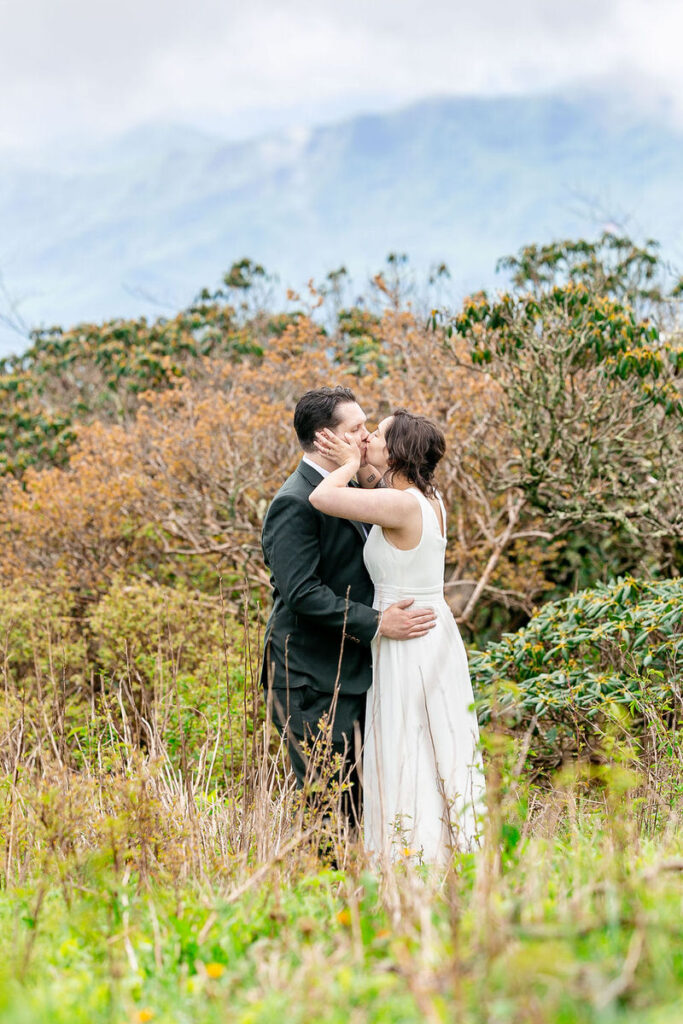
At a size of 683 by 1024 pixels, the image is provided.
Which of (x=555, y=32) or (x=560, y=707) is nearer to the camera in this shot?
(x=560, y=707)

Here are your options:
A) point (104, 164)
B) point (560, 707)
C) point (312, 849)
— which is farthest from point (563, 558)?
point (104, 164)

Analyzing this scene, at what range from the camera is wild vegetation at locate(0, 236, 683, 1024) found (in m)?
1.79

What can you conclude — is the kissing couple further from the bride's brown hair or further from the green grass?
the green grass

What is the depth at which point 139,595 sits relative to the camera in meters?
6.32

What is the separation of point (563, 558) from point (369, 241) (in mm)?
7622

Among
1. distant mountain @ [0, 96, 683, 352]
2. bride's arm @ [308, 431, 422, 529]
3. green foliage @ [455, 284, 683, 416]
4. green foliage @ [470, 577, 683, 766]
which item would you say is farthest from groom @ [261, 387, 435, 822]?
distant mountain @ [0, 96, 683, 352]

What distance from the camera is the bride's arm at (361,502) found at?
329 cm

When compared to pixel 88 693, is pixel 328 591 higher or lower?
higher

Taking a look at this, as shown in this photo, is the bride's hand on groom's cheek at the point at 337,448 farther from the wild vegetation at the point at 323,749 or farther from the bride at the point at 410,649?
the wild vegetation at the point at 323,749

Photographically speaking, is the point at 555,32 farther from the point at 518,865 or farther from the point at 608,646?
the point at 518,865

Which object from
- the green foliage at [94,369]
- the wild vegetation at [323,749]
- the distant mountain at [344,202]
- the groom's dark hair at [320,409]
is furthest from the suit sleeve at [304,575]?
the green foliage at [94,369]

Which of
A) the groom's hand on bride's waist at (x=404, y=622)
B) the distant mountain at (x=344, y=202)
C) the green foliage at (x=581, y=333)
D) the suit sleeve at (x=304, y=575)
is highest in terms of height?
the distant mountain at (x=344, y=202)

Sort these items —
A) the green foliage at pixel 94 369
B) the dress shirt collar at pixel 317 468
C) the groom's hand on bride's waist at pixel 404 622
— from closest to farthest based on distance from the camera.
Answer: the groom's hand on bride's waist at pixel 404 622
the dress shirt collar at pixel 317 468
the green foliage at pixel 94 369

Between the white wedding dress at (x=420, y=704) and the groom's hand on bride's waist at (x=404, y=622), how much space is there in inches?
1.9
